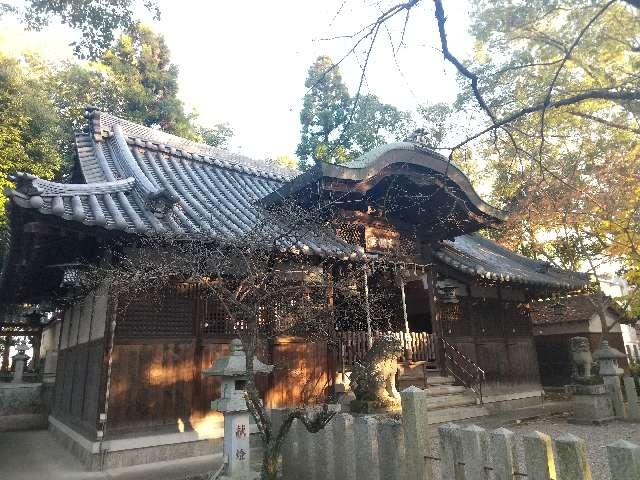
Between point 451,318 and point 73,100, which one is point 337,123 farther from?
point 451,318

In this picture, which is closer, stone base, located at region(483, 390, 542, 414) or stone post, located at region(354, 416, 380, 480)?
stone post, located at region(354, 416, 380, 480)

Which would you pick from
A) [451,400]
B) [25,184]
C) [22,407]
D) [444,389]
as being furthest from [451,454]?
[22,407]

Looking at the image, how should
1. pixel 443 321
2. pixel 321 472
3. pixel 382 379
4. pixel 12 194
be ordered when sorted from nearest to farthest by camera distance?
pixel 321 472, pixel 12 194, pixel 382 379, pixel 443 321

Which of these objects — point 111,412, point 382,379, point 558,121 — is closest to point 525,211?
point 558,121

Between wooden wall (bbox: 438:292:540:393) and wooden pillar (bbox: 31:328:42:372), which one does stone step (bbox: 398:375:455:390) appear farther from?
wooden pillar (bbox: 31:328:42:372)

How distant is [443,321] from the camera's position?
1321cm

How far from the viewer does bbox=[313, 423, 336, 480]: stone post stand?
5566mm

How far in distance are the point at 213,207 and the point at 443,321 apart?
743 centimetres

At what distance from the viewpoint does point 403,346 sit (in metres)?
11.2

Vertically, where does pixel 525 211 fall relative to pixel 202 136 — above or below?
below

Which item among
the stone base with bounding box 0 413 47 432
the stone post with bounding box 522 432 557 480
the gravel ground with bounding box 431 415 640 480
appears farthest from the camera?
the stone base with bounding box 0 413 47 432

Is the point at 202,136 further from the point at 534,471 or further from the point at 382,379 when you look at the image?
the point at 534,471

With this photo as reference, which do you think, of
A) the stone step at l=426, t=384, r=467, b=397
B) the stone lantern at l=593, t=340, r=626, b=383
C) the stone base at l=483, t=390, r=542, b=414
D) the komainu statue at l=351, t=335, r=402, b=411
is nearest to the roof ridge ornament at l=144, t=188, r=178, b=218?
the komainu statue at l=351, t=335, r=402, b=411

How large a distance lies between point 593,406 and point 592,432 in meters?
1.07
